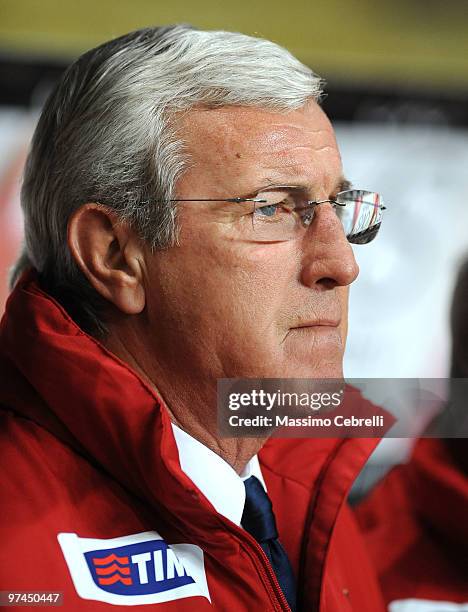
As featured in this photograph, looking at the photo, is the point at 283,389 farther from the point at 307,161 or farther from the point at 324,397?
the point at 307,161

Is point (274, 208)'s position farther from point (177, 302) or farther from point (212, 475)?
point (212, 475)

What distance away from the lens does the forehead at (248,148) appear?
991mm

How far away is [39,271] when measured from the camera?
1138 mm

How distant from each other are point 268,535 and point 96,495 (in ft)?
0.77

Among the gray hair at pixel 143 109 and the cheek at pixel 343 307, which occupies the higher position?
the gray hair at pixel 143 109

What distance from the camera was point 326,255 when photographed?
1.00 metres

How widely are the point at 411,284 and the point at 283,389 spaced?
121 centimetres

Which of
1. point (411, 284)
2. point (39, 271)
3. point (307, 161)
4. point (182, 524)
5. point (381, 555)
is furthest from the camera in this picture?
point (411, 284)

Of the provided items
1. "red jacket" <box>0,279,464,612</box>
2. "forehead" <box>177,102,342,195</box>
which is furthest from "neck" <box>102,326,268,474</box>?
"forehead" <box>177,102,342,195</box>

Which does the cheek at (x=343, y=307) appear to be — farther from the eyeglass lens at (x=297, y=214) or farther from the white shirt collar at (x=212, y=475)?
the white shirt collar at (x=212, y=475)

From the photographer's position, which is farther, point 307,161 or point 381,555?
point 381,555

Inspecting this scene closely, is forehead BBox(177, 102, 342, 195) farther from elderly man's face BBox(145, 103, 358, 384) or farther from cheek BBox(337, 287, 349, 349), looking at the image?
cheek BBox(337, 287, 349, 349)

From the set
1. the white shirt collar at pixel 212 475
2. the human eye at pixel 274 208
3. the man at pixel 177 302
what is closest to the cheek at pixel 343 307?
the man at pixel 177 302

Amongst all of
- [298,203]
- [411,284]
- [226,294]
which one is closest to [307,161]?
[298,203]
